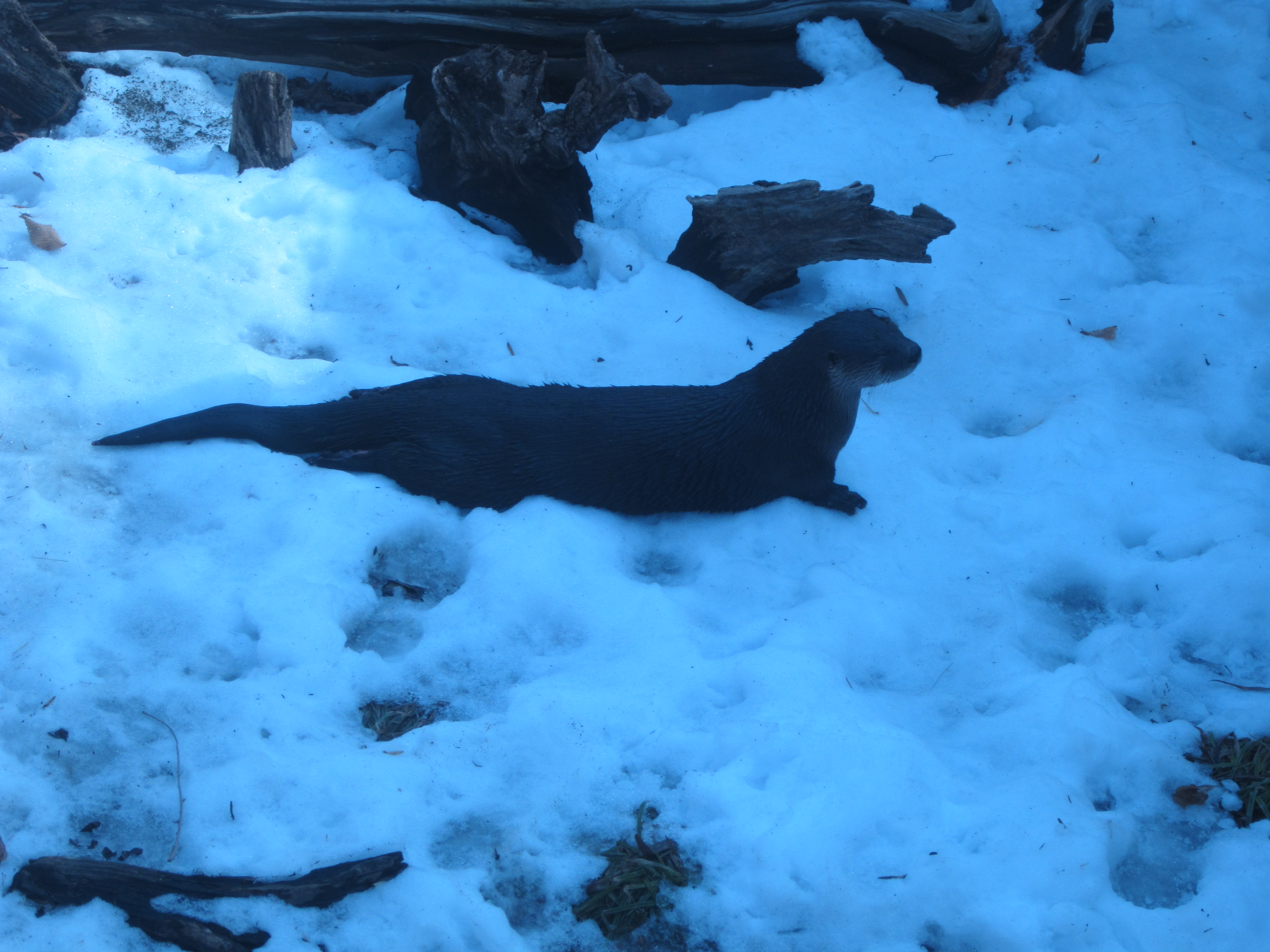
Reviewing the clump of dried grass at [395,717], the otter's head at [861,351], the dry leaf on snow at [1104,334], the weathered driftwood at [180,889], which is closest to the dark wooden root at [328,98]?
the otter's head at [861,351]

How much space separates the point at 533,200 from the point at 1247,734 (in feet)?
9.49

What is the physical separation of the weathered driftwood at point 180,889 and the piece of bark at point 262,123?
2.78 meters

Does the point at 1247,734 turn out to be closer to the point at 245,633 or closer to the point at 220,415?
the point at 245,633

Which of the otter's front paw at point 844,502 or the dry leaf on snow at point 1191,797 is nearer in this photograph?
the dry leaf on snow at point 1191,797

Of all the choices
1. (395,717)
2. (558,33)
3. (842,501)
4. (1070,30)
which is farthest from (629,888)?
(1070,30)

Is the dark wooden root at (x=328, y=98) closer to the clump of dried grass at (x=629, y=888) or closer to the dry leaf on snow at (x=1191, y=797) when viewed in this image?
the clump of dried grass at (x=629, y=888)

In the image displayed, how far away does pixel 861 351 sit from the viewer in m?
2.51

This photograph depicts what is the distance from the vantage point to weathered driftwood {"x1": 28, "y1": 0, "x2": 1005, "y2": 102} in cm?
373

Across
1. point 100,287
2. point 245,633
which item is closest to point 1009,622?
point 245,633

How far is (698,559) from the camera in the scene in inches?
97.7

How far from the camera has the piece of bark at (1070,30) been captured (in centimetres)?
395

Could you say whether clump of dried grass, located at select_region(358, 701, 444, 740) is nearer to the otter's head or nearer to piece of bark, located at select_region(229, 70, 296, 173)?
the otter's head

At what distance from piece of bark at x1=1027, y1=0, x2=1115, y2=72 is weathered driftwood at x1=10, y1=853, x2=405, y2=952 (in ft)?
14.6

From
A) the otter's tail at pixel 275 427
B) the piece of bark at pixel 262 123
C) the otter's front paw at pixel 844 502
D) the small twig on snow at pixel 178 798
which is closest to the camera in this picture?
the small twig on snow at pixel 178 798
